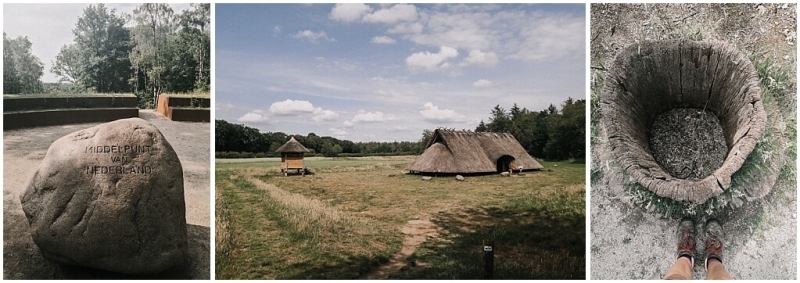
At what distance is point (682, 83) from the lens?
4312 millimetres

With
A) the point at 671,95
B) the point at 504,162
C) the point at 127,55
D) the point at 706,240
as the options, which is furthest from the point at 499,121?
the point at 127,55

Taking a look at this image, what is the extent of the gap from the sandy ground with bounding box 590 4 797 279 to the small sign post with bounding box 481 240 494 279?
2.90 ft

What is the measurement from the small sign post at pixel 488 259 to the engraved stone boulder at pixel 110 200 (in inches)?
91.2

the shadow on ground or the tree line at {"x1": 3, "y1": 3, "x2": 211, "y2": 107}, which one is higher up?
the tree line at {"x1": 3, "y1": 3, "x2": 211, "y2": 107}

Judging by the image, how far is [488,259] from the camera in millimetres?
4344

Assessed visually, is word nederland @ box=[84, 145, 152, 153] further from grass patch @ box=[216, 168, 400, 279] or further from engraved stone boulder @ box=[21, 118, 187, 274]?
grass patch @ box=[216, 168, 400, 279]

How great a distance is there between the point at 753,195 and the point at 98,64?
5.35 m

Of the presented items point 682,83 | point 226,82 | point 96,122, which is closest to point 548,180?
point 682,83

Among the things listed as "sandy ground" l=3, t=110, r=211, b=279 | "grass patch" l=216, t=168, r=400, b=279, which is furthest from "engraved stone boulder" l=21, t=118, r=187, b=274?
"grass patch" l=216, t=168, r=400, b=279

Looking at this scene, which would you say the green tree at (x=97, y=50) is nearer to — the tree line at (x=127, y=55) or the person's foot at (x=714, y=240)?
the tree line at (x=127, y=55)

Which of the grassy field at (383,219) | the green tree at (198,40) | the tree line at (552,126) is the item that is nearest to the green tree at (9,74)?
the green tree at (198,40)

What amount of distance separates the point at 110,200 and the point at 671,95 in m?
4.29

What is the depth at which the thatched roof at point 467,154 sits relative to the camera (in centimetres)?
468

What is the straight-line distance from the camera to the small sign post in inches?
171
